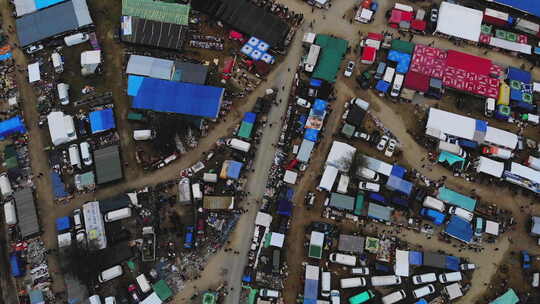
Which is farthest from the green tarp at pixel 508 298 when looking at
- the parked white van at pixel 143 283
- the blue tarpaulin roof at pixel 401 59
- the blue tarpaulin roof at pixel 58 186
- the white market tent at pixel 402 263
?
the blue tarpaulin roof at pixel 58 186

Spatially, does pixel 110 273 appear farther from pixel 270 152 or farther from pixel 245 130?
pixel 270 152

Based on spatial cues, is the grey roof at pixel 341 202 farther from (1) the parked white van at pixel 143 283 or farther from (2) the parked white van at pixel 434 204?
(1) the parked white van at pixel 143 283

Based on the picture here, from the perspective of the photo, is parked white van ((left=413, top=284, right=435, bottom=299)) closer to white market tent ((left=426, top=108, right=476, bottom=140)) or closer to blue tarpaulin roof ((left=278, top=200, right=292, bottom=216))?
blue tarpaulin roof ((left=278, top=200, right=292, bottom=216))

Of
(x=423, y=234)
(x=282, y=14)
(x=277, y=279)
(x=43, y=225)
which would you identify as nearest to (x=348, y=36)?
(x=282, y=14)

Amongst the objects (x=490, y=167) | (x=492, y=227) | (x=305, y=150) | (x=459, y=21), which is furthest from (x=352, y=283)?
(x=459, y=21)

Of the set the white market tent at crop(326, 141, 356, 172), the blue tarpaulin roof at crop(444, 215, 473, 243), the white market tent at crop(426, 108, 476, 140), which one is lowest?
the blue tarpaulin roof at crop(444, 215, 473, 243)

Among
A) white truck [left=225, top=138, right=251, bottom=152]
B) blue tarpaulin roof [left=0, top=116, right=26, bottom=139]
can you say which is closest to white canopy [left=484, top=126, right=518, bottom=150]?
white truck [left=225, top=138, right=251, bottom=152]
